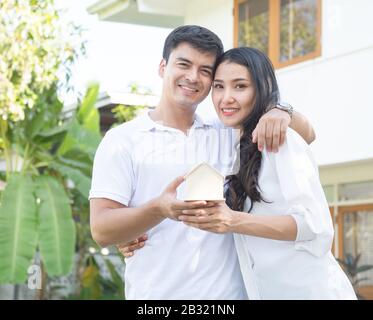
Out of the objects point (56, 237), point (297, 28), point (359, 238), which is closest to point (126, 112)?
point (56, 237)

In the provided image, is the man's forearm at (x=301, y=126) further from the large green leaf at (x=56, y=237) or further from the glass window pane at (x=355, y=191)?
the glass window pane at (x=355, y=191)

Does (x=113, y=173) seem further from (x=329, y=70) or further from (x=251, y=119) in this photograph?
(x=329, y=70)

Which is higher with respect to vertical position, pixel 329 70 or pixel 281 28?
pixel 281 28

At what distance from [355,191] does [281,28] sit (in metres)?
2.58

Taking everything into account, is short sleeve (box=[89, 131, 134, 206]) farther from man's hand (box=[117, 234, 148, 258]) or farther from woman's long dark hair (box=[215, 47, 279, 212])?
woman's long dark hair (box=[215, 47, 279, 212])

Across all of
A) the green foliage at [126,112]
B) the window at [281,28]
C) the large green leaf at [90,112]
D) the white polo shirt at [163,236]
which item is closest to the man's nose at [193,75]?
the white polo shirt at [163,236]

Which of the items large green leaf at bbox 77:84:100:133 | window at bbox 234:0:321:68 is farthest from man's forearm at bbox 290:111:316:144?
large green leaf at bbox 77:84:100:133

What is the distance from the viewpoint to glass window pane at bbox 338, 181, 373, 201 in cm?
1205

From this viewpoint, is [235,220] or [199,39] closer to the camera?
[235,220]

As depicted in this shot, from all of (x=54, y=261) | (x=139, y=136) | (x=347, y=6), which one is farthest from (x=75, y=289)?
(x=139, y=136)

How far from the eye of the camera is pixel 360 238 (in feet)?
40.8

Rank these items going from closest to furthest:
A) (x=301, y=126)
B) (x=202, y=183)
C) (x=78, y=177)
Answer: (x=202, y=183), (x=301, y=126), (x=78, y=177)

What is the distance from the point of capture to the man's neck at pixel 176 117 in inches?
126
